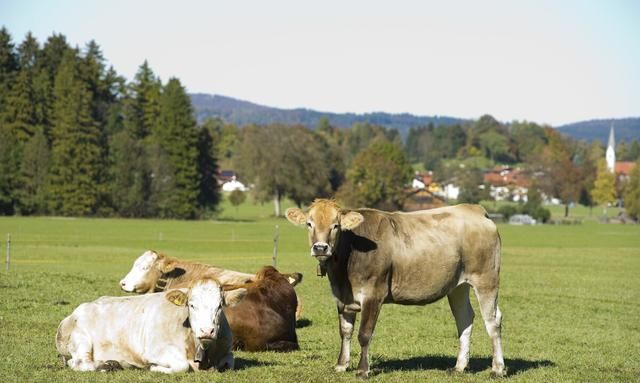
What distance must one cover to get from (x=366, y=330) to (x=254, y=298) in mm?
2972

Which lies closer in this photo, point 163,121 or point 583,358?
point 583,358

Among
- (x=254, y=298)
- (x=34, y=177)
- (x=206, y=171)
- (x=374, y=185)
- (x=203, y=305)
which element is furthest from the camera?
(x=374, y=185)

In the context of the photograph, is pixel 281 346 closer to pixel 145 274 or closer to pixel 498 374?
pixel 145 274

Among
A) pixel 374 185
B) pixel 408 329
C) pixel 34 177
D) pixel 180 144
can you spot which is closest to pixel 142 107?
pixel 180 144

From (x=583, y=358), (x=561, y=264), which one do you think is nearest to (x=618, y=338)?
(x=583, y=358)

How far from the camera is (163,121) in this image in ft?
342

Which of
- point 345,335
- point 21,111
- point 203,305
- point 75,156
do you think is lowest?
point 75,156

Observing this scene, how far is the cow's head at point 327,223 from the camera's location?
12.0m

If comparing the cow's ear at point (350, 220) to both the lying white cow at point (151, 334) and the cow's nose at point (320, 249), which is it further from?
the lying white cow at point (151, 334)

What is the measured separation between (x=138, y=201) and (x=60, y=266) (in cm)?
6114

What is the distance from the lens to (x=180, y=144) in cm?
10262

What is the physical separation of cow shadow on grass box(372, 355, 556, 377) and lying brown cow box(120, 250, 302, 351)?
1652 mm

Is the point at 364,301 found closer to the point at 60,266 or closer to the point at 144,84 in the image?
the point at 60,266

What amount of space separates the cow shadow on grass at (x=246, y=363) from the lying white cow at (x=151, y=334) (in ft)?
1.44
